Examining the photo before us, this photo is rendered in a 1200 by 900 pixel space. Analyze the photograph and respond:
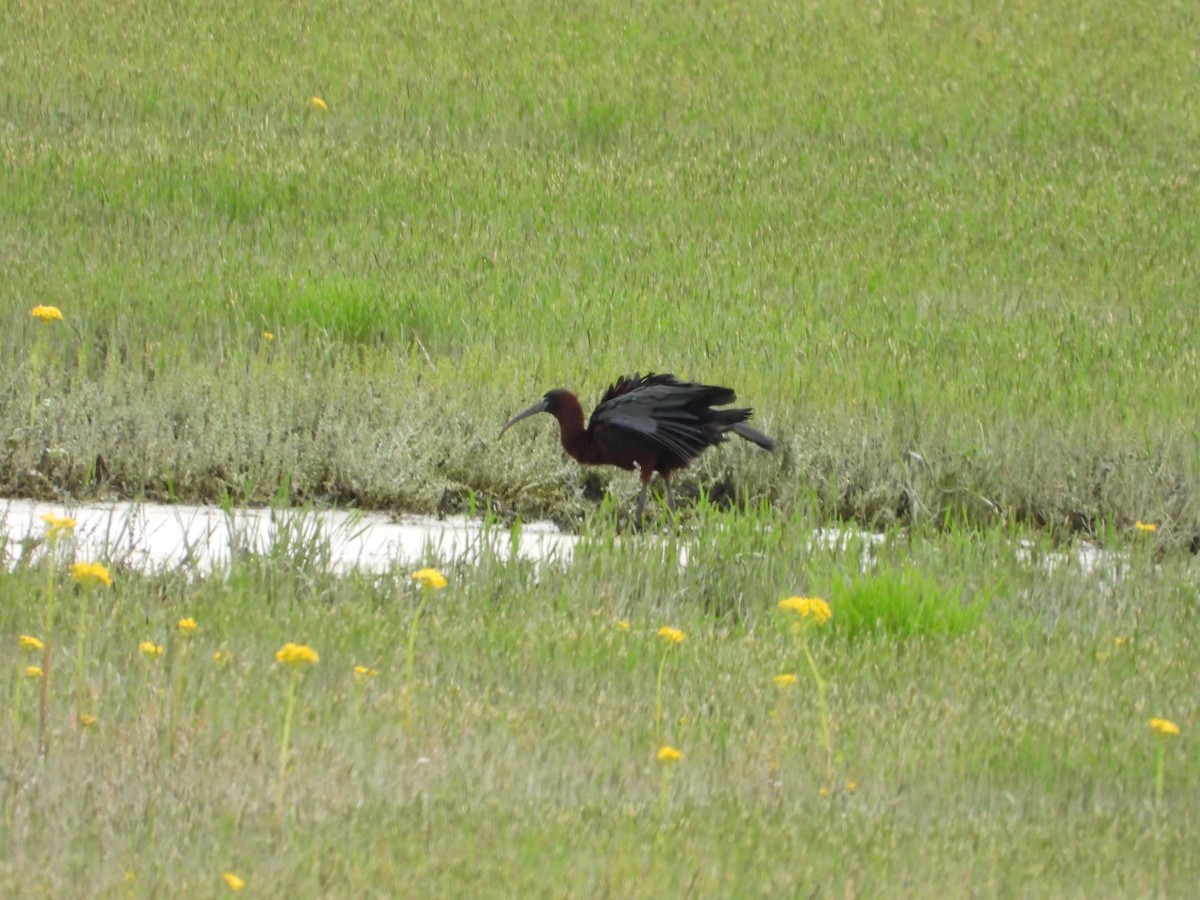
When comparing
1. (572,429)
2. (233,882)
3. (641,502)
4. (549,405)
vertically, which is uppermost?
(549,405)

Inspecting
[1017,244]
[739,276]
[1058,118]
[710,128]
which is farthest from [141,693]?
[1058,118]

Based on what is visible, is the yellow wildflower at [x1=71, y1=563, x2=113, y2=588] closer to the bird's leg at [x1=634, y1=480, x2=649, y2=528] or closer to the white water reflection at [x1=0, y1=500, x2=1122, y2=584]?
the white water reflection at [x1=0, y1=500, x2=1122, y2=584]

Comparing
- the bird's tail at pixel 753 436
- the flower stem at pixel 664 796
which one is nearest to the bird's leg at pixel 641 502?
the bird's tail at pixel 753 436

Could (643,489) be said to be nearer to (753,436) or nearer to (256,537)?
(753,436)

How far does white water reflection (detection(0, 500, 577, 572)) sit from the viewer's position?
562 centimetres

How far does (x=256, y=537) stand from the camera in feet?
18.8

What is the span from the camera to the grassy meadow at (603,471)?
12.5 ft

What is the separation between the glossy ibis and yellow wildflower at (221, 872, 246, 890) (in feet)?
11.5

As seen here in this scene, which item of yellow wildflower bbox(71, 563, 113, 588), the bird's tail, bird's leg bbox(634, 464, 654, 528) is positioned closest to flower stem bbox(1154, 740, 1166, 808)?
yellow wildflower bbox(71, 563, 113, 588)

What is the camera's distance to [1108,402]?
8227 millimetres

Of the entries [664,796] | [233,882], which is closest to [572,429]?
[664,796]

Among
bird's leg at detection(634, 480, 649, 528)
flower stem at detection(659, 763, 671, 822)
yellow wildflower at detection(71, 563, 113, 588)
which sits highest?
bird's leg at detection(634, 480, 649, 528)

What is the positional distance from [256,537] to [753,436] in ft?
7.07

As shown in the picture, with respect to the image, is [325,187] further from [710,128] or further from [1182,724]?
[1182,724]
